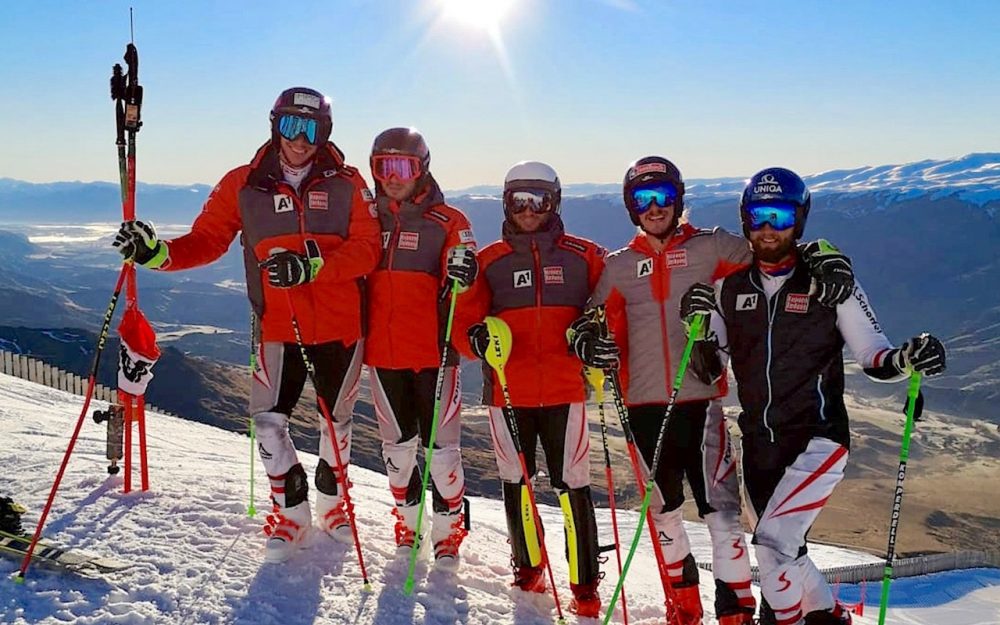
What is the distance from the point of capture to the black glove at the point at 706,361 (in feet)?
14.8

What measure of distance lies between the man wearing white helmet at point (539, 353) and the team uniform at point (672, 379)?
0.28m

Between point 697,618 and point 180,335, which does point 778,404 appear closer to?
point 697,618

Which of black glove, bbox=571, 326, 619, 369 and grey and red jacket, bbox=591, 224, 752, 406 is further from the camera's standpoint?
grey and red jacket, bbox=591, 224, 752, 406

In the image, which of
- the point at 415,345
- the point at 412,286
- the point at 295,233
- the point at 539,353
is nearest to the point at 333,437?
the point at 415,345

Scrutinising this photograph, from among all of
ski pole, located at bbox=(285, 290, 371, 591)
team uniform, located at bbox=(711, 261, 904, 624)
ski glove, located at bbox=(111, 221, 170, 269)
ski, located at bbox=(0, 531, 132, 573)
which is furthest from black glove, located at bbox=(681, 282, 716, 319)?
ski, located at bbox=(0, 531, 132, 573)

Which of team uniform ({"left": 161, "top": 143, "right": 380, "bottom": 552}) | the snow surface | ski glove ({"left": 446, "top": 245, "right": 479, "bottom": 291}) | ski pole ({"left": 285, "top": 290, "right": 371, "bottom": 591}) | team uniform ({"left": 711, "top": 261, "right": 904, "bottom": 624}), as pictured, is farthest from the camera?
team uniform ({"left": 161, "top": 143, "right": 380, "bottom": 552})

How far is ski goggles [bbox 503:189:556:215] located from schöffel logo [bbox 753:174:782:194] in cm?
134

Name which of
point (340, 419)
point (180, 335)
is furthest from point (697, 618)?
point (180, 335)

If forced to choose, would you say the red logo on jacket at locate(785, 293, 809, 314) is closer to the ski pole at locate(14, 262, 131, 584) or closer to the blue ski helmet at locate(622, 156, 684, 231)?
the blue ski helmet at locate(622, 156, 684, 231)

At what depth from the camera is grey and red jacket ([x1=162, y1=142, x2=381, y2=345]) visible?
16.0ft

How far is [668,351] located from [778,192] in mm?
1164

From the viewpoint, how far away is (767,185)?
435cm

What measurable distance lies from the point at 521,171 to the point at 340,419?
82.6 inches

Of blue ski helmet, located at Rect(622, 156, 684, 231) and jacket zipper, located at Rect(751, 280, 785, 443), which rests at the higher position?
blue ski helmet, located at Rect(622, 156, 684, 231)
